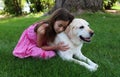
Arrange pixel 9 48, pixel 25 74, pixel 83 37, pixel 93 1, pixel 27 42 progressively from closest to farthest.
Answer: pixel 25 74 < pixel 83 37 < pixel 27 42 < pixel 9 48 < pixel 93 1

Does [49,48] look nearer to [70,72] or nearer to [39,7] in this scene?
[70,72]

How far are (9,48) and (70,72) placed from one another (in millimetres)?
2014

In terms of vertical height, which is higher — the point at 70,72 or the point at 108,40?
the point at 70,72

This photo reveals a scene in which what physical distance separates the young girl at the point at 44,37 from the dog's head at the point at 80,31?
14 centimetres

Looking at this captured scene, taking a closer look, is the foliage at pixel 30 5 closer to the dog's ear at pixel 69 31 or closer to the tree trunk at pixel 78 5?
the tree trunk at pixel 78 5

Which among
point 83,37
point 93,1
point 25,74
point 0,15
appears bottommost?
point 0,15

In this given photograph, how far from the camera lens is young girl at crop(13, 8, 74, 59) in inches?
212

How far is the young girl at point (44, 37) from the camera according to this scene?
539 centimetres

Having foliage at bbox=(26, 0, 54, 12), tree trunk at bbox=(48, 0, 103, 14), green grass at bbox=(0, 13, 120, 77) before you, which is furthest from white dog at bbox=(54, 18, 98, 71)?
foliage at bbox=(26, 0, 54, 12)

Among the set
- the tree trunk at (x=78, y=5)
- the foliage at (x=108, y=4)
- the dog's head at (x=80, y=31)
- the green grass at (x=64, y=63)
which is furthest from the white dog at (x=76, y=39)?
the foliage at (x=108, y=4)

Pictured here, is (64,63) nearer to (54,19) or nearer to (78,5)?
(54,19)

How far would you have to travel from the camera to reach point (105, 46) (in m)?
6.99

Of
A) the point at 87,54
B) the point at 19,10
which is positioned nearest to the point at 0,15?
the point at 19,10

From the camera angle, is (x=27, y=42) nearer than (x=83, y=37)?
No
